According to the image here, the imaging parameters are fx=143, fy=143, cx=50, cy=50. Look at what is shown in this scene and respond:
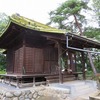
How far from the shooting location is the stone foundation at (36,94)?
19.6 feet

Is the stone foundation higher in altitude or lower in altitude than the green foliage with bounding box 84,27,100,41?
lower

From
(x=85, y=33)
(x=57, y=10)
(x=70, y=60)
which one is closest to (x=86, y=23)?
(x=85, y=33)

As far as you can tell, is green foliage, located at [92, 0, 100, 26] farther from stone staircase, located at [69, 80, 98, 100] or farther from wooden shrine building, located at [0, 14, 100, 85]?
stone staircase, located at [69, 80, 98, 100]

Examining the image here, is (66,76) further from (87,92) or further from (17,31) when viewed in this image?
(17,31)

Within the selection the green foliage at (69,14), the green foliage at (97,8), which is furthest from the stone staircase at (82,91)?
the green foliage at (97,8)

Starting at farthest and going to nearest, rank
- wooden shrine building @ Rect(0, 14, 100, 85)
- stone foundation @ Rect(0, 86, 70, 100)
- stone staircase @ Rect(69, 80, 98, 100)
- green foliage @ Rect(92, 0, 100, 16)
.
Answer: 1. green foliage @ Rect(92, 0, 100, 16)
2. wooden shrine building @ Rect(0, 14, 100, 85)
3. stone foundation @ Rect(0, 86, 70, 100)
4. stone staircase @ Rect(69, 80, 98, 100)

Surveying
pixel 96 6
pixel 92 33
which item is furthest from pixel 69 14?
pixel 92 33

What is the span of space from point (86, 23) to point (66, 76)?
864cm

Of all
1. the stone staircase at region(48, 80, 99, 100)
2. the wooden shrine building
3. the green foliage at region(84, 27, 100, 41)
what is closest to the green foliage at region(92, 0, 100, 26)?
the green foliage at region(84, 27, 100, 41)

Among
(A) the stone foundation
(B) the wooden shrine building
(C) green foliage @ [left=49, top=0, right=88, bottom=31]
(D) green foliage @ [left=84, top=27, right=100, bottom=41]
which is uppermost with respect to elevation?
(C) green foliage @ [left=49, top=0, right=88, bottom=31]

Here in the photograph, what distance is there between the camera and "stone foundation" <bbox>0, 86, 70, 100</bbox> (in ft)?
19.6

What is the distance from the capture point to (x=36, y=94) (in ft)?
21.4

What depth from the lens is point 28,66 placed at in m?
7.27

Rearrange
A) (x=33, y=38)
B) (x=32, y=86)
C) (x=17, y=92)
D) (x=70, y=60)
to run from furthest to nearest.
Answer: (x=70, y=60), (x=33, y=38), (x=32, y=86), (x=17, y=92)
